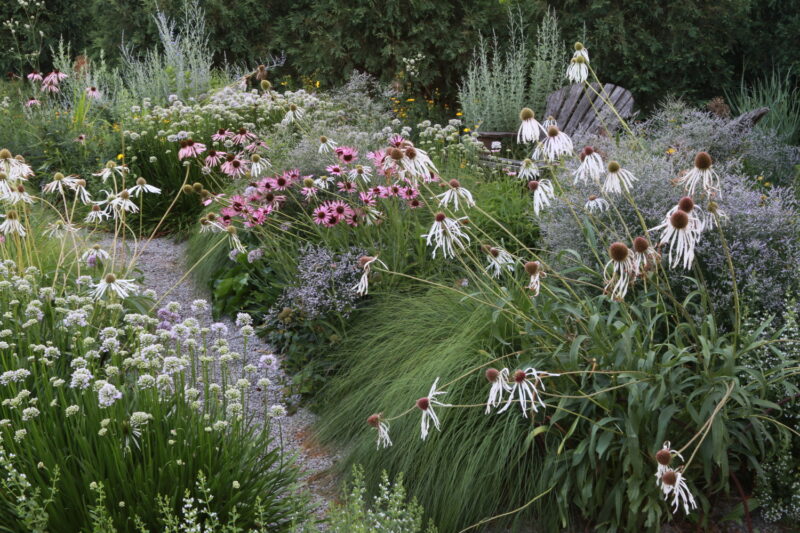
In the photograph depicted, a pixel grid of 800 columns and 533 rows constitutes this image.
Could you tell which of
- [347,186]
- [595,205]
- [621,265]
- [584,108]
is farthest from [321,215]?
[584,108]

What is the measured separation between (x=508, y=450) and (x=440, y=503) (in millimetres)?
321

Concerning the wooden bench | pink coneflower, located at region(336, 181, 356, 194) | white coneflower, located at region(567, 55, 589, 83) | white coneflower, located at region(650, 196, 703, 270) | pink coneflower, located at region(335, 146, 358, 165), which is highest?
white coneflower, located at region(567, 55, 589, 83)

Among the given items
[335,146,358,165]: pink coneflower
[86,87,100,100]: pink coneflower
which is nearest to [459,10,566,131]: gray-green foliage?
[335,146,358,165]: pink coneflower

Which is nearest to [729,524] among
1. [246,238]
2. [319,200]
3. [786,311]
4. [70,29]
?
[786,311]

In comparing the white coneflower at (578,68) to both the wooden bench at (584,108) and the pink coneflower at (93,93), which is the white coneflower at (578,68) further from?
the pink coneflower at (93,93)

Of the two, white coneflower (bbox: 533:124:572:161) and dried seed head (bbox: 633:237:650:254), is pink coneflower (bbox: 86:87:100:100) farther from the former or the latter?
dried seed head (bbox: 633:237:650:254)

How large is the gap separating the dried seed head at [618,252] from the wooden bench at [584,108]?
393 cm

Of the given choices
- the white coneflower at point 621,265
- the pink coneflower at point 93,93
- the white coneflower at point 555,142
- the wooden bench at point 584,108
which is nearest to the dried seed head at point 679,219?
the white coneflower at point 621,265

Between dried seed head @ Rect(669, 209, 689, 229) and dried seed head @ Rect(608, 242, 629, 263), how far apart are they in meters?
0.14

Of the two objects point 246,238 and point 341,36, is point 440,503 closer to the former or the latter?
point 246,238

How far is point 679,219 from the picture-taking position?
2152mm

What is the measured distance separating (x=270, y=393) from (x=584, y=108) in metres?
3.57

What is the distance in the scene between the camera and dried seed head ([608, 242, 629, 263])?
218 cm

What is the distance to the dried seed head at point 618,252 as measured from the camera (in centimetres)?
218
